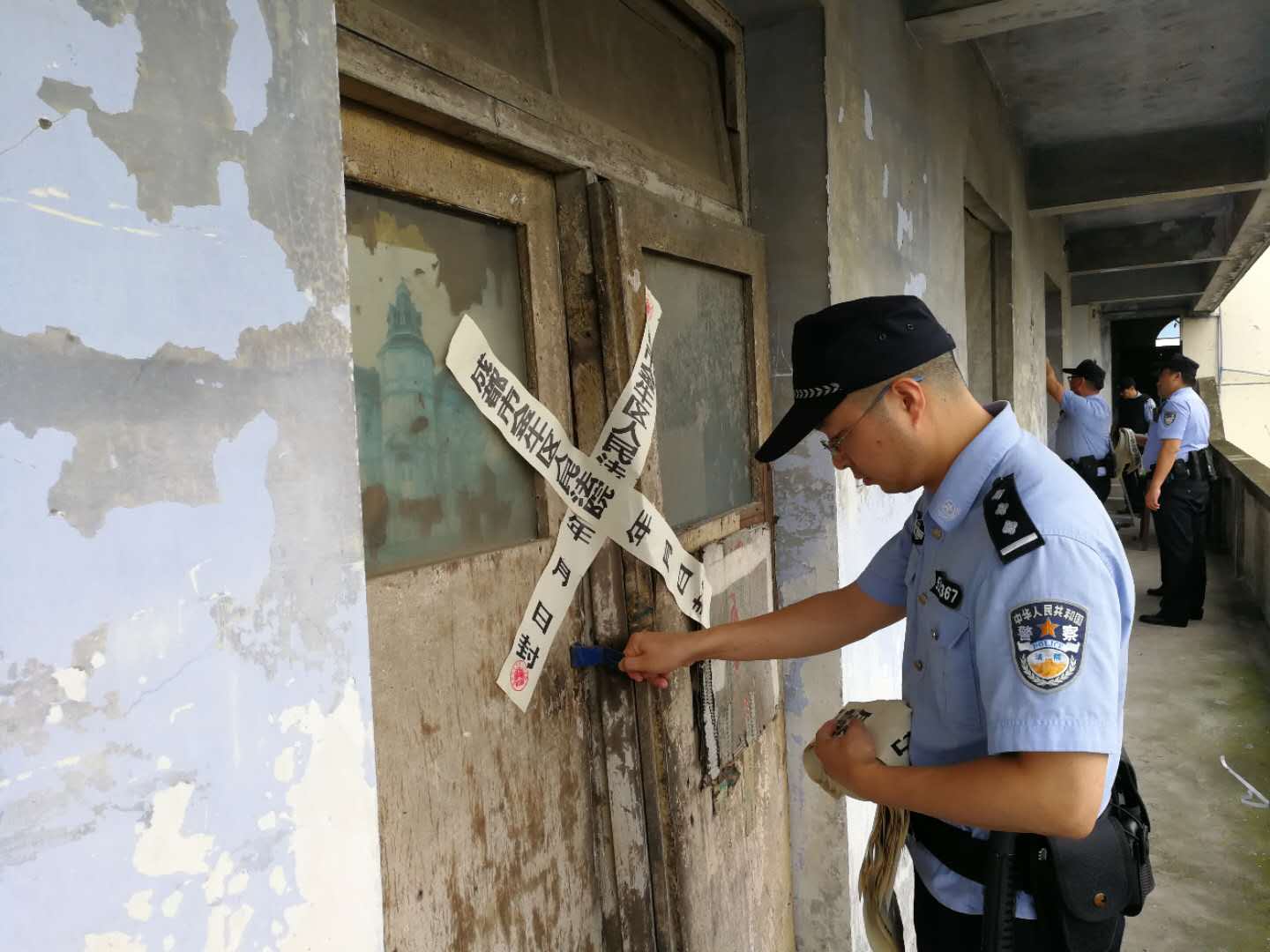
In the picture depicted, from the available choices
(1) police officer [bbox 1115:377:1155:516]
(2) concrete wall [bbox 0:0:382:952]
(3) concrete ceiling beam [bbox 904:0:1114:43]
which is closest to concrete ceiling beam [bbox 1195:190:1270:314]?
(1) police officer [bbox 1115:377:1155:516]

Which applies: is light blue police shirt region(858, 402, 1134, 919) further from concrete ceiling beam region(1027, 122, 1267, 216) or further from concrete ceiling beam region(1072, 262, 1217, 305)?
concrete ceiling beam region(1072, 262, 1217, 305)

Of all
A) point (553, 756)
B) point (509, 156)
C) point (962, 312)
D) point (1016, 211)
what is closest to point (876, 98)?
point (962, 312)

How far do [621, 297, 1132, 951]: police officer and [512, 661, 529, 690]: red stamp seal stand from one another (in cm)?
21

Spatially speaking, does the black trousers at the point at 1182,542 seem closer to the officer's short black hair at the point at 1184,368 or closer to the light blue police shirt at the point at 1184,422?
the light blue police shirt at the point at 1184,422

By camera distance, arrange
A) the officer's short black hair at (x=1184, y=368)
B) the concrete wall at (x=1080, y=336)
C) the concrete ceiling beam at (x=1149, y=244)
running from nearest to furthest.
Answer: the officer's short black hair at (x=1184, y=368)
the concrete ceiling beam at (x=1149, y=244)
the concrete wall at (x=1080, y=336)

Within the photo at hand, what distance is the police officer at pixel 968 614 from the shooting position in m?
1.15

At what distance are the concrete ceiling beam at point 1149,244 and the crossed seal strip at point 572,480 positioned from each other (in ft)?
29.8

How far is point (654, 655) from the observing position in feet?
5.44

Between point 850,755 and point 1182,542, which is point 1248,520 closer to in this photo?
point 1182,542

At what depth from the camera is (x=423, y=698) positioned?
131 centimetres

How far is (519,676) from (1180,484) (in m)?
6.13

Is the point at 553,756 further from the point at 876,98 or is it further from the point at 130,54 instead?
the point at 876,98

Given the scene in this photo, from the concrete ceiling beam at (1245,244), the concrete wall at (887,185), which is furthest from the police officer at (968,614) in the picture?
the concrete ceiling beam at (1245,244)

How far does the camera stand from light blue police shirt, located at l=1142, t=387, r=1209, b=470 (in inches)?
243
